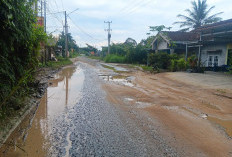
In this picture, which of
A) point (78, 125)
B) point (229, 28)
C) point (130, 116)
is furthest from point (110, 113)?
point (229, 28)

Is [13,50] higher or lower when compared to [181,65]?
higher

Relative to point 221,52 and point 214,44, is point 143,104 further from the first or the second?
point 214,44

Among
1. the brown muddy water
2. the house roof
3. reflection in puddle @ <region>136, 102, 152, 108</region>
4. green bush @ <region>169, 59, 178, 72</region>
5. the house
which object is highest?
the house roof

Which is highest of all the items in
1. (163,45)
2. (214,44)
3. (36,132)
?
(163,45)

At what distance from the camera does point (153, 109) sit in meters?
5.82

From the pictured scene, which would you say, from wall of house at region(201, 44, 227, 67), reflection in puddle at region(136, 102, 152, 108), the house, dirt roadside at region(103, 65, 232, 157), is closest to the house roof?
the house

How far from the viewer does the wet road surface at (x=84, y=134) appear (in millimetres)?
3352

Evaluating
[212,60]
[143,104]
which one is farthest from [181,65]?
[143,104]

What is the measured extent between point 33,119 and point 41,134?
112cm

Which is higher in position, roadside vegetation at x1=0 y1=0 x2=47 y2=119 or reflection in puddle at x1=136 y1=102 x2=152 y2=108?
roadside vegetation at x1=0 y1=0 x2=47 y2=119

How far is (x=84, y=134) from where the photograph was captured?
4.00 meters

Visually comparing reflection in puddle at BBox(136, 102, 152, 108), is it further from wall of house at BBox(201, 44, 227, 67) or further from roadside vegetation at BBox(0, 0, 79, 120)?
wall of house at BBox(201, 44, 227, 67)

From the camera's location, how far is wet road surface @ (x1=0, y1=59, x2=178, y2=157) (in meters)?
3.35

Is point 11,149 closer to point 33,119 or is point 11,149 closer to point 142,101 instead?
point 33,119
